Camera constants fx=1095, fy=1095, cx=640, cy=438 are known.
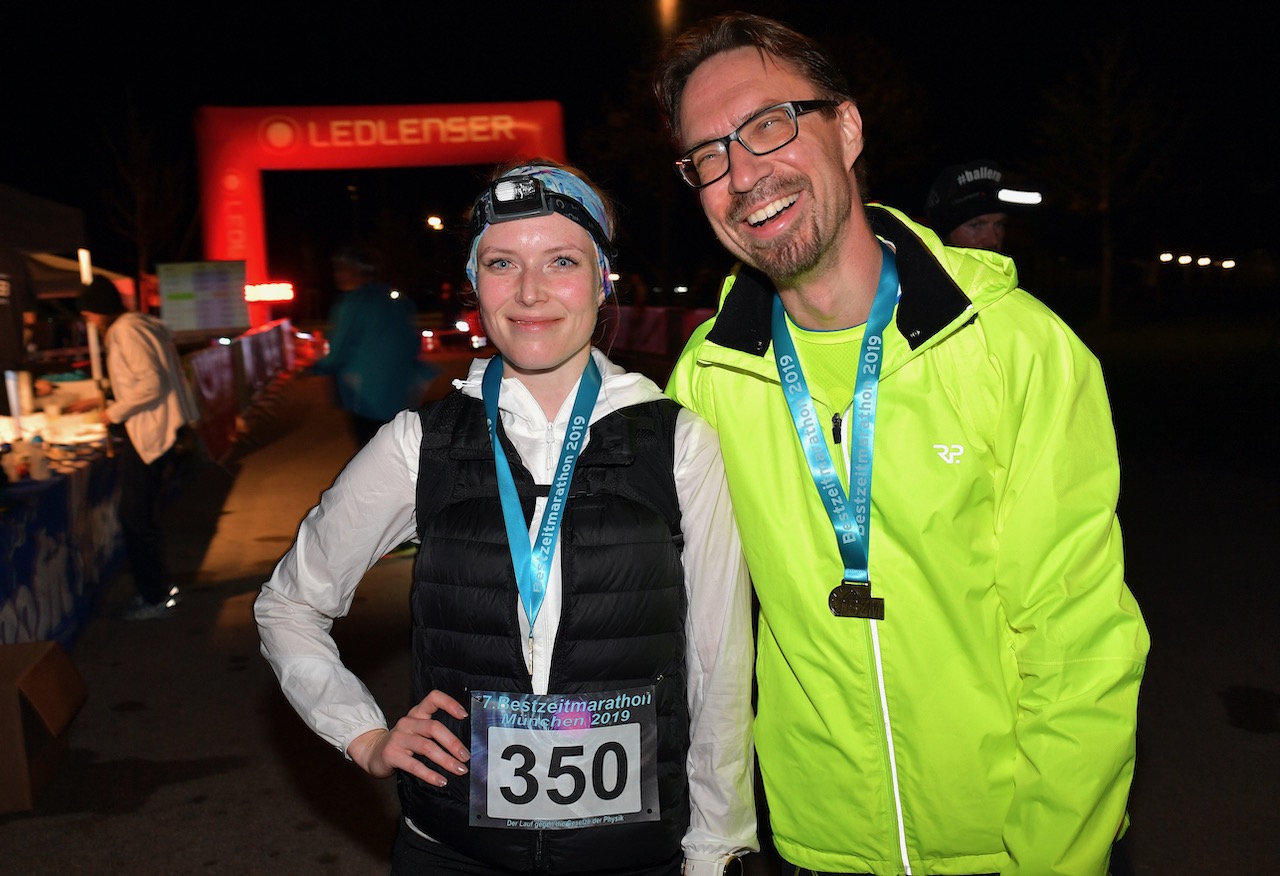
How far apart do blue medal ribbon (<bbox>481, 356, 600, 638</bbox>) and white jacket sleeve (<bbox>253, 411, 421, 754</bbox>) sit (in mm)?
187

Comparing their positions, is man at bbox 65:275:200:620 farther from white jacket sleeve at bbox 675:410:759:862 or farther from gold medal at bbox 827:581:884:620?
gold medal at bbox 827:581:884:620

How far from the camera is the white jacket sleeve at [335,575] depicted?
2.15 metres

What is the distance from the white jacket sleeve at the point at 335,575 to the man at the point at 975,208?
12.2 feet

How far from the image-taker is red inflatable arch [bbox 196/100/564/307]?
21953 mm

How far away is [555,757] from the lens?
2002mm

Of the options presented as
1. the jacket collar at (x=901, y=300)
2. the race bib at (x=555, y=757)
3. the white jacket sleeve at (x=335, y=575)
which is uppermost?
the jacket collar at (x=901, y=300)

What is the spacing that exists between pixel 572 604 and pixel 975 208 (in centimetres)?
384

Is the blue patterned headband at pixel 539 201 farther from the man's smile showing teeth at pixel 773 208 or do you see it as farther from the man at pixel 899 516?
the man's smile showing teeth at pixel 773 208

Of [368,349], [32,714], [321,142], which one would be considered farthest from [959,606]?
[321,142]

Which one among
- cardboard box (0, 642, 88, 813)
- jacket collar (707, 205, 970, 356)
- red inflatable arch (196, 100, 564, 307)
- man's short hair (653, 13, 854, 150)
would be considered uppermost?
red inflatable arch (196, 100, 564, 307)

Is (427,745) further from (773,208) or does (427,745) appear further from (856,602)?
(773,208)

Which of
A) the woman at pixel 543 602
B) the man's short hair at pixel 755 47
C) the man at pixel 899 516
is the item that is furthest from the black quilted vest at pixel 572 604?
the man's short hair at pixel 755 47

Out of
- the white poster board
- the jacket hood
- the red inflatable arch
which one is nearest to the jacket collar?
the jacket hood

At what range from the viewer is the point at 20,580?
5656mm
